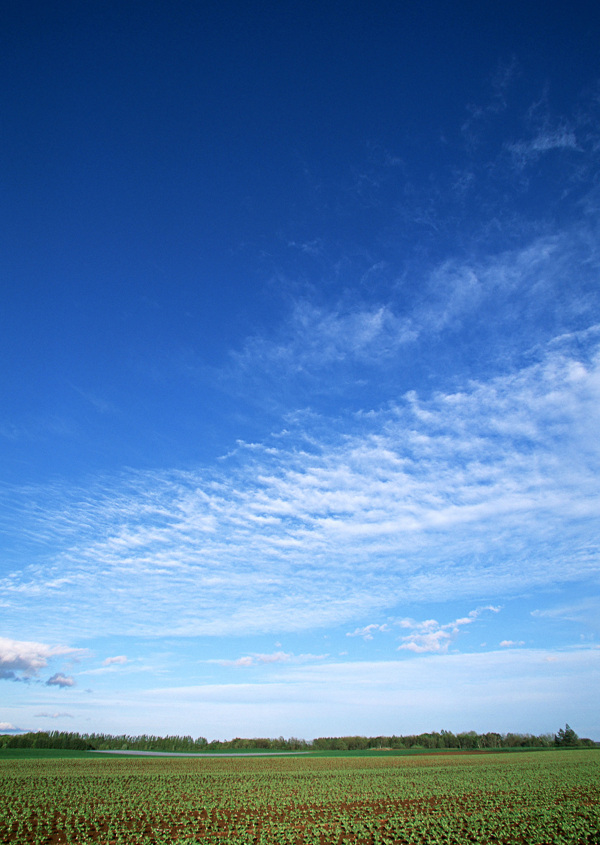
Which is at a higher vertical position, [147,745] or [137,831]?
[137,831]

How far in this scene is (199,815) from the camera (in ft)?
94.1

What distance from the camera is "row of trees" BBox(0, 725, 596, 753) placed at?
139 m

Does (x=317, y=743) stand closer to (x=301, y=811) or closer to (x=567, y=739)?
(x=567, y=739)

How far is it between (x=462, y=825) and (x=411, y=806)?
737cm

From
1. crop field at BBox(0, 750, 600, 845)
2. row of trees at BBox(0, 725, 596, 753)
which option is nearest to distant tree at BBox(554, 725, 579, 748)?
row of trees at BBox(0, 725, 596, 753)

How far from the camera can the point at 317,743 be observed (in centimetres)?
18538

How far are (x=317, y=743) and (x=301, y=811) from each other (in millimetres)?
188646

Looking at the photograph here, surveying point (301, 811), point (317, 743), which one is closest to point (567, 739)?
point (317, 743)

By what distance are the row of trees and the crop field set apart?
392 feet

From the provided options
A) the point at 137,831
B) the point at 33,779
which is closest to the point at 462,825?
the point at 137,831

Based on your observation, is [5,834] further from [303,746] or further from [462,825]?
[303,746]

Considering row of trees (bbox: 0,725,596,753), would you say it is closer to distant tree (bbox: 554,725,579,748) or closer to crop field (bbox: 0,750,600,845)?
distant tree (bbox: 554,725,579,748)

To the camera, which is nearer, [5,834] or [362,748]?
[5,834]

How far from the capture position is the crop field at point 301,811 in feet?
76.7
